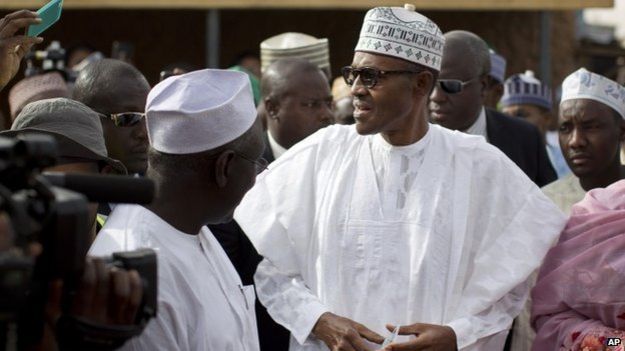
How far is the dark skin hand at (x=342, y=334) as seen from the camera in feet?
15.5

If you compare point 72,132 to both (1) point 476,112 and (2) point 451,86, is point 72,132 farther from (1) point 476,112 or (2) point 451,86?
(1) point 476,112

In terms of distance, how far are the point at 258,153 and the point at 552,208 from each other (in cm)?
175

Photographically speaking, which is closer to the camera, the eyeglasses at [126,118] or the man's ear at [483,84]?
the eyeglasses at [126,118]

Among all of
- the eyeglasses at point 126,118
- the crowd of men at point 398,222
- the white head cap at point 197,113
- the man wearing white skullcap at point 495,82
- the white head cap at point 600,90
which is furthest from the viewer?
the man wearing white skullcap at point 495,82

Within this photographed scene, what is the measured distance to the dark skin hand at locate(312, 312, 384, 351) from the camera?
4.73 meters

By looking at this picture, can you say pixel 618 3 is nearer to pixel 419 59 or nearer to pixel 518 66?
pixel 518 66

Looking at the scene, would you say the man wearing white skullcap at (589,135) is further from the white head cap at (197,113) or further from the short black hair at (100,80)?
the white head cap at (197,113)

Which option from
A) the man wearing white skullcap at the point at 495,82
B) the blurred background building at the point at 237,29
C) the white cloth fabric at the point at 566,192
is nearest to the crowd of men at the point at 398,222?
the white cloth fabric at the point at 566,192

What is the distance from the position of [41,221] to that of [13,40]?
2.15 meters

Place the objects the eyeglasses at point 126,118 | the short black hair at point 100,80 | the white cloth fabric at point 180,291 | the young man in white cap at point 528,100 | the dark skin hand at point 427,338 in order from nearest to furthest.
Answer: the white cloth fabric at point 180,291, the dark skin hand at point 427,338, the eyeglasses at point 126,118, the short black hair at point 100,80, the young man in white cap at point 528,100

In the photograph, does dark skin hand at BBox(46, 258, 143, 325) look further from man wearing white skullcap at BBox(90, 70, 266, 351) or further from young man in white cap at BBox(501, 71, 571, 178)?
young man in white cap at BBox(501, 71, 571, 178)

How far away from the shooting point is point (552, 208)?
5.02 m

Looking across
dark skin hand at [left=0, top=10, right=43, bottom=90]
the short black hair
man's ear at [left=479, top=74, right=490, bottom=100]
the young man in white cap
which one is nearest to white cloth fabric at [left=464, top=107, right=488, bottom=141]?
man's ear at [left=479, top=74, right=490, bottom=100]

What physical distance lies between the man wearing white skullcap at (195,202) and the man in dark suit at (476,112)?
333 cm
